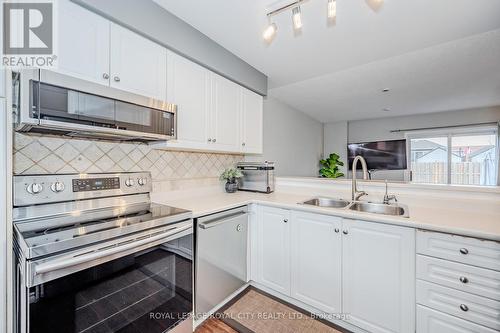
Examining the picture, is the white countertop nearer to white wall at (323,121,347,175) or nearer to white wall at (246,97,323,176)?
white wall at (246,97,323,176)

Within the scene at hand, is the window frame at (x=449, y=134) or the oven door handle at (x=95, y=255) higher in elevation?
the window frame at (x=449, y=134)

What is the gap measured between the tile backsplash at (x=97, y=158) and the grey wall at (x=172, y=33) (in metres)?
0.82

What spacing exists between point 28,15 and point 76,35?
20cm

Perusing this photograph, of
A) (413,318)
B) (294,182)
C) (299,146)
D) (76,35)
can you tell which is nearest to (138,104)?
(76,35)

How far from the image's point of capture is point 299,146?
4.22 meters

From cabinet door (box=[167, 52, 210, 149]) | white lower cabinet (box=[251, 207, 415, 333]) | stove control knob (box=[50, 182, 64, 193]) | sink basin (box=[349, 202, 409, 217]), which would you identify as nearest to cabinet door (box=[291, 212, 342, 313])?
white lower cabinet (box=[251, 207, 415, 333])

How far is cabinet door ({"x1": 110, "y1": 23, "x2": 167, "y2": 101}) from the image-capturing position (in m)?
1.37

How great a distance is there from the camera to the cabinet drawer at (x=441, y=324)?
1.16 metres

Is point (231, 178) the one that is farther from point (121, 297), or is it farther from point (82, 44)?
point (82, 44)

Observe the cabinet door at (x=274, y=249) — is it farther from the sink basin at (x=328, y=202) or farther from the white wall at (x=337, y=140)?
the white wall at (x=337, y=140)

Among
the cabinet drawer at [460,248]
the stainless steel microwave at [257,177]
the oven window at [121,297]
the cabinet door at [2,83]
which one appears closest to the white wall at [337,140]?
the stainless steel microwave at [257,177]

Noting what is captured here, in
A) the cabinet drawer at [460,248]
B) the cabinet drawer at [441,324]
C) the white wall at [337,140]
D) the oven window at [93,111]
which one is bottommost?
the cabinet drawer at [441,324]

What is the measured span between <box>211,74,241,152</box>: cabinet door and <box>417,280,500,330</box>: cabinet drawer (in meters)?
1.81

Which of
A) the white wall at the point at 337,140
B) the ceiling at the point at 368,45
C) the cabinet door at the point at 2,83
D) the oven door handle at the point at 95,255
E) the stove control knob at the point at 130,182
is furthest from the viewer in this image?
the white wall at the point at 337,140
